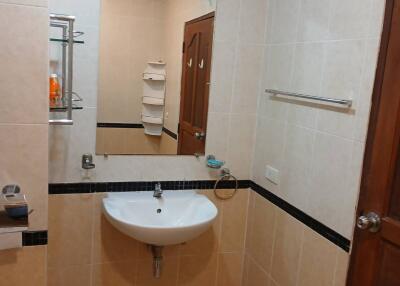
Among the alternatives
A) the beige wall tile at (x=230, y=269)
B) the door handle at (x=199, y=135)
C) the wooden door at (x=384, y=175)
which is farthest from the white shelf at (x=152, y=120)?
the wooden door at (x=384, y=175)

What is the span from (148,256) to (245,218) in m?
0.64

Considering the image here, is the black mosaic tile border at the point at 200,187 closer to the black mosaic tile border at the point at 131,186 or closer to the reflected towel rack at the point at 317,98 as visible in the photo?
the black mosaic tile border at the point at 131,186

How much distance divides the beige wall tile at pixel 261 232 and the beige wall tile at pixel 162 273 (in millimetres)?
470

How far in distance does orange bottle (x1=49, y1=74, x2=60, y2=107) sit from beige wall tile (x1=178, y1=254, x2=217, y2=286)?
1.20 m

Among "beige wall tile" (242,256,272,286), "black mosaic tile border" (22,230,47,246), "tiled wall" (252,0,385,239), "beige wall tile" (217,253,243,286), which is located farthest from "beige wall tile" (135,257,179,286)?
"black mosaic tile border" (22,230,47,246)

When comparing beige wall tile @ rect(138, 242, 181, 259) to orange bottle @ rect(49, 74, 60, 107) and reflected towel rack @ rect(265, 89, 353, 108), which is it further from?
reflected towel rack @ rect(265, 89, 353, 108)

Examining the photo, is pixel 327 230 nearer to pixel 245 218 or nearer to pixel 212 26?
pixel 245 218

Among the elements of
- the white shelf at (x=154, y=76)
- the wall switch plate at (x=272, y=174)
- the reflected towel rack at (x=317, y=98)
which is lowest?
the wall switch plate at (x=272, y=174)

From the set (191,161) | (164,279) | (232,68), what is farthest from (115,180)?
(232,68)

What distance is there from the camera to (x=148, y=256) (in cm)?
259

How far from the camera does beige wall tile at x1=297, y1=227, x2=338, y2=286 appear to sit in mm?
1939

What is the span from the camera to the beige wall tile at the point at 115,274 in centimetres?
251

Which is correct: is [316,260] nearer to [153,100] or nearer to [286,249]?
[286,249]

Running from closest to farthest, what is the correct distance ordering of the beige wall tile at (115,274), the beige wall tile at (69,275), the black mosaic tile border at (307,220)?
the black mosaic tile border at (307,220)
the beige wall tile at (69,275)
the beige wall tile at (115,274)
